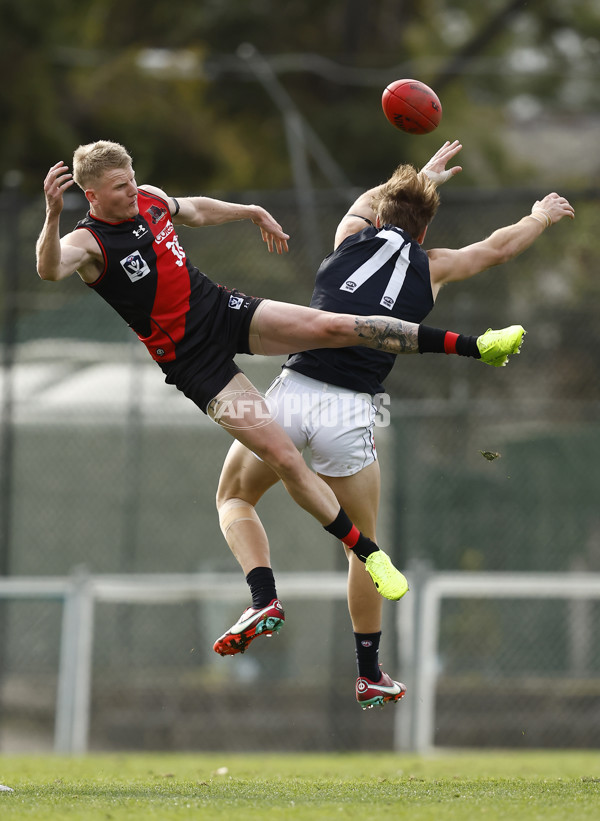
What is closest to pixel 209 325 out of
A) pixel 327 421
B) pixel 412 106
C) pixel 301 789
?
pixel 327 421

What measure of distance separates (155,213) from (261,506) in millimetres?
5157

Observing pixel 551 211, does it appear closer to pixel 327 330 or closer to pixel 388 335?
pixel 388 335

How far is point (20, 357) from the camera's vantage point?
1072 centimetres

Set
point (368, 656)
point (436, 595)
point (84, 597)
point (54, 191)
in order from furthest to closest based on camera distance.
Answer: point (84, 597)
point (436, 595)
point (368, 656)
point (54, 191)

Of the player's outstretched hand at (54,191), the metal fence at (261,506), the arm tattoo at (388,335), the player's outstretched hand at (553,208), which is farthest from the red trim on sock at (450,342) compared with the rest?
the metal fence at (261,506)

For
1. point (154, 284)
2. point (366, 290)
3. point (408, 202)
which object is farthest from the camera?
point (408, 202)

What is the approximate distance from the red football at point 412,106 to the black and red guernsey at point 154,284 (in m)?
1.41

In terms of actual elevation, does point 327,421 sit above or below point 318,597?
above

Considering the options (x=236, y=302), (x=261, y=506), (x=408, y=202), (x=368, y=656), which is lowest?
(x=368, y=656)

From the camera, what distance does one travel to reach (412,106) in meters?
6.72

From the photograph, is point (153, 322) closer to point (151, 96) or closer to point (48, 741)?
point (48, 741)

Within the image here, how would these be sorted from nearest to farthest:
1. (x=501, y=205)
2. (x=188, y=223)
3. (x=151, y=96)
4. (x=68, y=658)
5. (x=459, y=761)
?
(x=188, y=223) < (x=459, y=761) < (x=68, y=658) < (x=501, y=205) < (x=151, y=96)

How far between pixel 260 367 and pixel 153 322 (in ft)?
16.3

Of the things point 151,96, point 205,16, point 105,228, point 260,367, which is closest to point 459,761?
point 260,367
